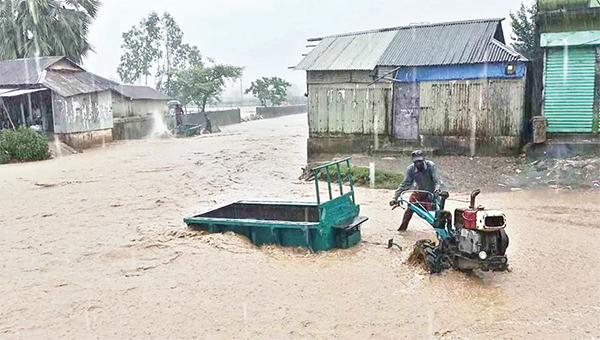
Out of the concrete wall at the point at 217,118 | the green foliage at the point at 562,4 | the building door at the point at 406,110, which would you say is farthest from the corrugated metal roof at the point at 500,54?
the concrete wall at the point at 217,118

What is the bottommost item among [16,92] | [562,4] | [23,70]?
[16,92]

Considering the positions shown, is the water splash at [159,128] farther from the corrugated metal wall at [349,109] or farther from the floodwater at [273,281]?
the floodwater at [273,281]

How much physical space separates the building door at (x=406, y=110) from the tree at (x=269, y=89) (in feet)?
123

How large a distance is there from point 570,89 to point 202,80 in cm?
3076

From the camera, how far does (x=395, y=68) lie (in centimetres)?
1631

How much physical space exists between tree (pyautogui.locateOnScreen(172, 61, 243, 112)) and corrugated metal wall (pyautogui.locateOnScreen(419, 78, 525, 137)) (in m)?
27.0

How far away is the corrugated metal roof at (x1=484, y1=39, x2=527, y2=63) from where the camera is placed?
577 inches

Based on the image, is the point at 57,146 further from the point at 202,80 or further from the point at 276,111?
the point at 276,111

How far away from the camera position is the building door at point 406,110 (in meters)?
16.3

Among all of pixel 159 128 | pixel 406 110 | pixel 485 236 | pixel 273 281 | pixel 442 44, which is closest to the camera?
pixel 485 236

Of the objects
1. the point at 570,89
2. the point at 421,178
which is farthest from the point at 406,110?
the point at 421,178

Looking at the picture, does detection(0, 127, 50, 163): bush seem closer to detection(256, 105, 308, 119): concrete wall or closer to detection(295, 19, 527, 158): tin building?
detection(295, 19, 527, 158): tin building

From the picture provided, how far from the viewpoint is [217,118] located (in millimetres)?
41188

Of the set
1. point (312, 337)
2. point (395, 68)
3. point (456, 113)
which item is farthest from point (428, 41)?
point (312, 337)
